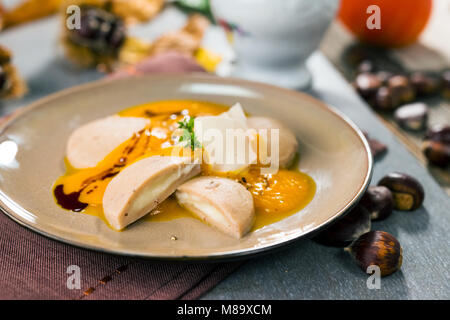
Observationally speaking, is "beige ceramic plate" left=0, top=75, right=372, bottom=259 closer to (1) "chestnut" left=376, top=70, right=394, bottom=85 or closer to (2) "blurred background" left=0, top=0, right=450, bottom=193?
(2) "blurred background" left=0, top=0, right=450, bottom=193

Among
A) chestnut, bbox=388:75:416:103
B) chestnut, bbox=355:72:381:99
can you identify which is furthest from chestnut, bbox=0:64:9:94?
chestnut, bbox=388:75:416:103

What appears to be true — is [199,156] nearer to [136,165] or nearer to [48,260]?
[136,165]

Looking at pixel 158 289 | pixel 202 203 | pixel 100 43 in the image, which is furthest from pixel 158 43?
pixel 158 289

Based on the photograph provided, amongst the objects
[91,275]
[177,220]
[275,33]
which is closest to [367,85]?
[275,33]

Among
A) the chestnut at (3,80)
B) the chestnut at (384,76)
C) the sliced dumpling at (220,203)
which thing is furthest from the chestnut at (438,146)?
the chestnut at (3,80)

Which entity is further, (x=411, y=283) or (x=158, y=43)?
(x=158, y=43)

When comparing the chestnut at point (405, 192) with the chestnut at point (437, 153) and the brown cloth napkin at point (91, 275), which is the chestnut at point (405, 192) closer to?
the chestnut at point (437, 153)
